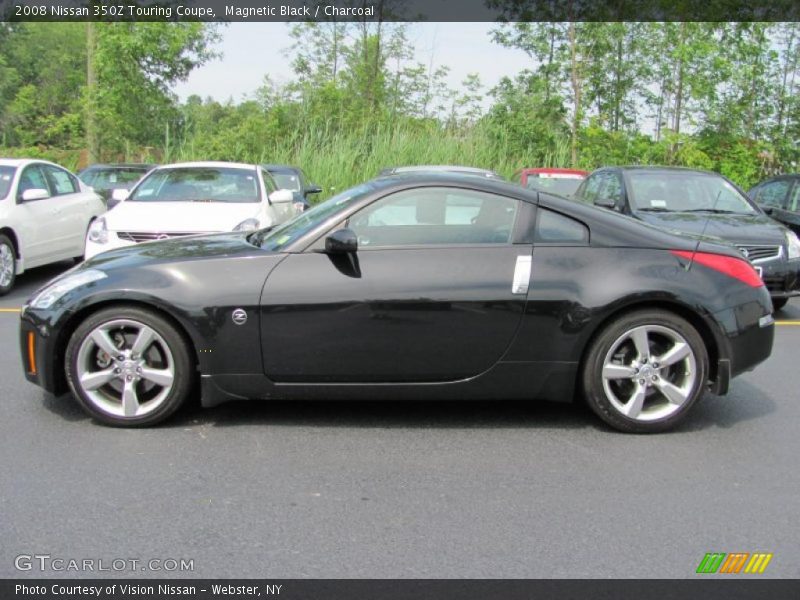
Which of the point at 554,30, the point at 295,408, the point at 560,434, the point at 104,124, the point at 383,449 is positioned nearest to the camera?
the point at 383,449

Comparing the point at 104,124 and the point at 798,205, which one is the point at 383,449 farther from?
the point at 104,124

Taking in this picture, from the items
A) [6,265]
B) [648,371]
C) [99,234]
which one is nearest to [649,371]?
[648,371]

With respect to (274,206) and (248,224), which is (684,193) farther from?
(248,224)

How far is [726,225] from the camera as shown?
8.56 metres

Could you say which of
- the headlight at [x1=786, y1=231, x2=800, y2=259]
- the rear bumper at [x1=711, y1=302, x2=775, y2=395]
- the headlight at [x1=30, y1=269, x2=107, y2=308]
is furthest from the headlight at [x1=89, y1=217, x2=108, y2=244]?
the headlight at [x1=786, y1=231, x2=800, y2=259]

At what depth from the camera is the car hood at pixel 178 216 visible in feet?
28.0

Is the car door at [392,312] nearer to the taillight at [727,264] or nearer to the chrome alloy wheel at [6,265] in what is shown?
the taillight at [727,264]

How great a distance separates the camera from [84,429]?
15.2 ft

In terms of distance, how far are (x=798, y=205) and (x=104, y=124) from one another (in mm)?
20838

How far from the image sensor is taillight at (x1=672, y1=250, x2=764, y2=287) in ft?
15.8
